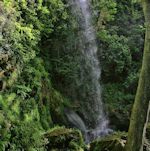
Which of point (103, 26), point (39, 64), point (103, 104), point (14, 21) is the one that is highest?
point (103, 26)

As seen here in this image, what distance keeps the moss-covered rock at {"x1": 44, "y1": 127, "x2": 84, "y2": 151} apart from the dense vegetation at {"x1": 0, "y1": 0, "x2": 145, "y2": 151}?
0.08 ft

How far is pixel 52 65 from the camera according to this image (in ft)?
40.6

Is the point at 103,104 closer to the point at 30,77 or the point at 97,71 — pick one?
the point at 97,71

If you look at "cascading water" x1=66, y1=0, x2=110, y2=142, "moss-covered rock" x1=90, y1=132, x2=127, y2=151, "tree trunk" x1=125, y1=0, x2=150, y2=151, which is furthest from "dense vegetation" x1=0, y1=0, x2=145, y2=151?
"tree trunk" x1=125, y1=0, x2=150, y2=151

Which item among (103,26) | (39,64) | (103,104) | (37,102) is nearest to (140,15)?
(103,26)

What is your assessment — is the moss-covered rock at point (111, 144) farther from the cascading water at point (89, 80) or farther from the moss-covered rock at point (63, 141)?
the cascading water at point (89, 80)

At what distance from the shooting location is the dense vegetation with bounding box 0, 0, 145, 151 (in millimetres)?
7871

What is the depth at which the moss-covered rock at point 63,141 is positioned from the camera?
26.0ft

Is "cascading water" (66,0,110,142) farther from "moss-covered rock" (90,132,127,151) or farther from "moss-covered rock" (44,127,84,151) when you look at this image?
"moss-covered rock" (44,127,84,151)

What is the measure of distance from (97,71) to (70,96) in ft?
5.92

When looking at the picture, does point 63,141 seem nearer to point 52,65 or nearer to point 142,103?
point 142,103

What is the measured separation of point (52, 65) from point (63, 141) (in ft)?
15.8

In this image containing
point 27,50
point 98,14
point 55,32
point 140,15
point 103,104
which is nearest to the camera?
point 27,50

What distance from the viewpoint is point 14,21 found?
→ 881 centimetres
